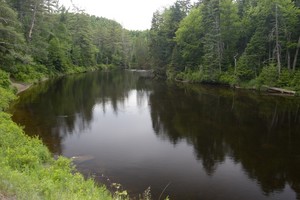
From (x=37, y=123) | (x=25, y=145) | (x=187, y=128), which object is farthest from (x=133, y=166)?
(x=37, y=123)

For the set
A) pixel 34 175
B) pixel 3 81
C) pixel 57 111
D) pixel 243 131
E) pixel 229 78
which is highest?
pixel 3 81

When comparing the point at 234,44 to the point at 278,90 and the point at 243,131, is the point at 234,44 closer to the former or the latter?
the point at 278,90

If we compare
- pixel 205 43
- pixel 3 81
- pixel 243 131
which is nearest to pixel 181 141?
pixel 243 131

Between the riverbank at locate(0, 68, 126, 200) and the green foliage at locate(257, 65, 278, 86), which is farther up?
the green foliage at locate(257, 65, 278, 86)

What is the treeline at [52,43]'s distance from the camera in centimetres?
3297

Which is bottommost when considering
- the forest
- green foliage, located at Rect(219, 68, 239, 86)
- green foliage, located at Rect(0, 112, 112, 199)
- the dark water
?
the dark water

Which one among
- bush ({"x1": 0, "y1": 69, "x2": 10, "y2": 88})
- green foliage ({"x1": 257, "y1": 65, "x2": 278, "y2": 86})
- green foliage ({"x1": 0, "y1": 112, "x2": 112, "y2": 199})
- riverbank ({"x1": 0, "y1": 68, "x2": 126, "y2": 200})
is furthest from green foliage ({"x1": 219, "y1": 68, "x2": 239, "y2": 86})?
green foliage ({"x1": 0, "y1": 112, "x2": 112, "y2": 199})

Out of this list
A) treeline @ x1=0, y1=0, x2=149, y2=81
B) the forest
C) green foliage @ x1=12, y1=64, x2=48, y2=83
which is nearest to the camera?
treeline @ x1=0, y1=0, x2=149, y2=81

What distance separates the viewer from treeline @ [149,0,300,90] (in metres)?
37.7

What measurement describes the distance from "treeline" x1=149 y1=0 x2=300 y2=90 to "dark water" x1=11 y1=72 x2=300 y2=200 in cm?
953

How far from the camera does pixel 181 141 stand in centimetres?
1855

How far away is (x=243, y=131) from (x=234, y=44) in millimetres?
30667

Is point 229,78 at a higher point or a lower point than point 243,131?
higher

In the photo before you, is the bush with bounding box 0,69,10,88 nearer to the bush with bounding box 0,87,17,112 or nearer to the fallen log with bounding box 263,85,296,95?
the bush with bounding box 0,87,17,112
